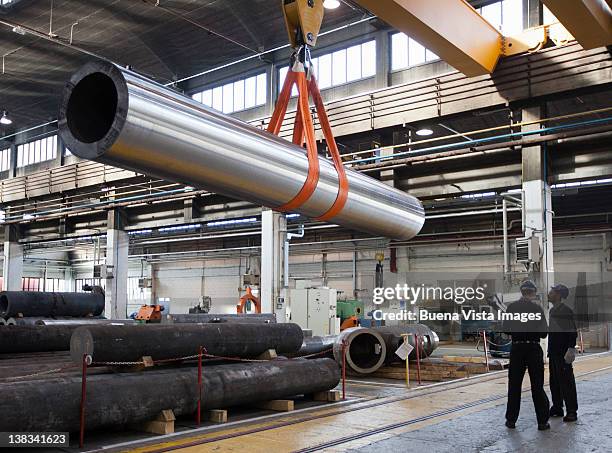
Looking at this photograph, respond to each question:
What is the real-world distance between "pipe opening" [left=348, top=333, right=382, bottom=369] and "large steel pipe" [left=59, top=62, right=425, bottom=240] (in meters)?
9.48

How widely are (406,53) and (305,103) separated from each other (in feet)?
48.7

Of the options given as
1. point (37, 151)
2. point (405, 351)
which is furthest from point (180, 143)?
point (37, 151)

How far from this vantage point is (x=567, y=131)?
12164 mm

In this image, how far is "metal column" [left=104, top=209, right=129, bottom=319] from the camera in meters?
20.2

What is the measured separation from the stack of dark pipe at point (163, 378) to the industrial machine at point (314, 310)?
24.4ft

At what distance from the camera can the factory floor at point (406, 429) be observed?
570 cm

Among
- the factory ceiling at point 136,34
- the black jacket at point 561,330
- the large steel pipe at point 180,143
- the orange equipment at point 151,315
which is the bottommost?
the orange equipment at point 151,315

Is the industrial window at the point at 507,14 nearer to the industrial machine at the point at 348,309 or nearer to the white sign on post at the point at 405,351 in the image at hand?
the white sign on post at the point at 405,351

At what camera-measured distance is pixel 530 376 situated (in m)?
6.48

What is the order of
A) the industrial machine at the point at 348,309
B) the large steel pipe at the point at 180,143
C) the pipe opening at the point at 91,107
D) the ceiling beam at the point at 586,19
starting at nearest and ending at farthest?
1. the large steel pipe at the point at 180,143
2. the pipe opening at the point at 91,107
3. the ceiling beam at the point at 586,19
4. the industrial machine at the point at 348,309

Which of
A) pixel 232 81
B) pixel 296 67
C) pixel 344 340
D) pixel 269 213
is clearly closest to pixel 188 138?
pixel 296 67

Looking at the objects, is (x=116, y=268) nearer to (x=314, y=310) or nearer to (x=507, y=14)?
(x=314, y=310)

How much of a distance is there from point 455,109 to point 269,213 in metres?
5.64

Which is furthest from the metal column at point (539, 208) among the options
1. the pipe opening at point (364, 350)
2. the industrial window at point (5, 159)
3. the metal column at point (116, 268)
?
the industrial window at point (5, 159)
